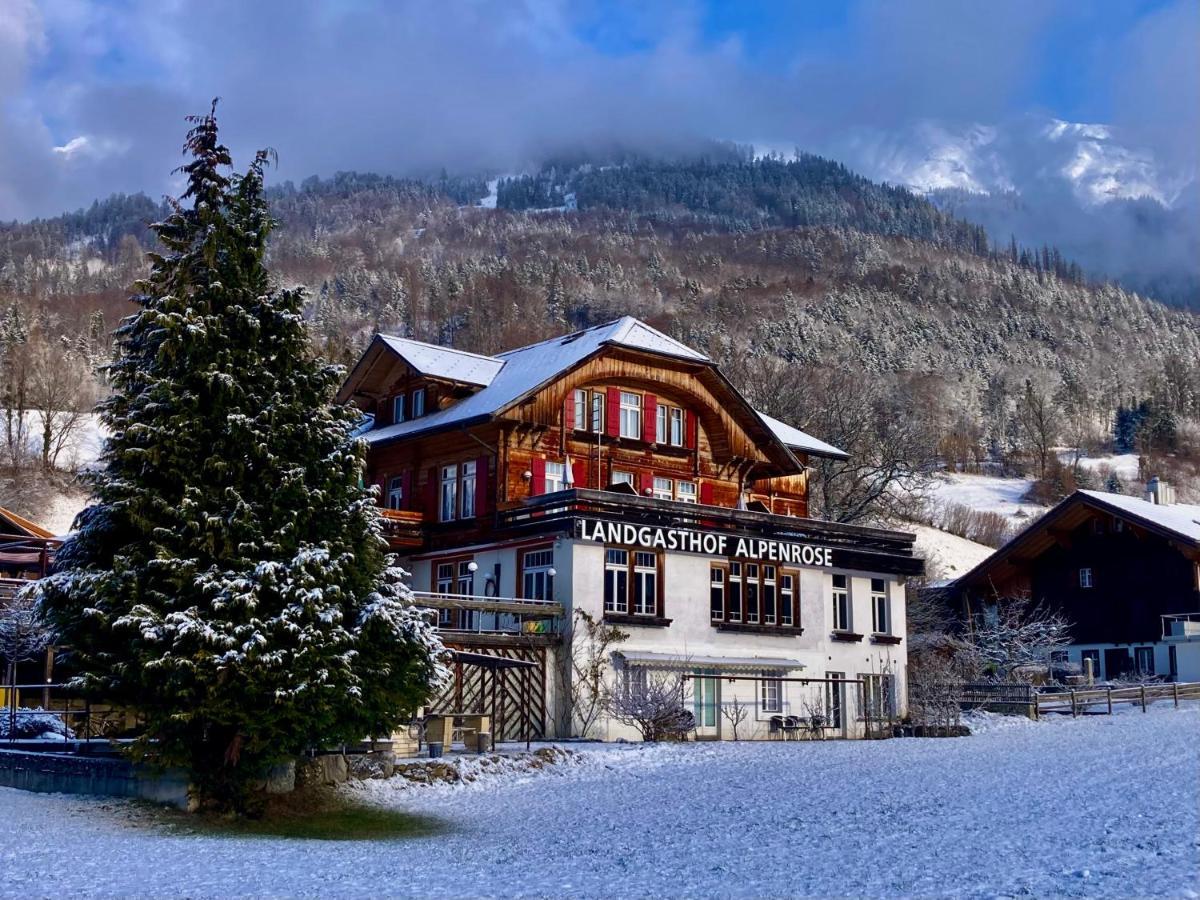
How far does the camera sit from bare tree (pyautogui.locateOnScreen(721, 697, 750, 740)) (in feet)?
123

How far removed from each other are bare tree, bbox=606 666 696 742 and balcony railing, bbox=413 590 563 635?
7.98 ft

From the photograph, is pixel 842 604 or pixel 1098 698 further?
pixel 1098 698

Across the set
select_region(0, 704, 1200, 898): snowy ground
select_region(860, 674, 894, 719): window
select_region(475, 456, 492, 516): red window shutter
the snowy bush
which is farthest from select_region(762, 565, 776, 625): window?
the snowy bush

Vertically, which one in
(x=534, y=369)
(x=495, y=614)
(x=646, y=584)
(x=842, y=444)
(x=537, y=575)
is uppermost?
(x=842, y=444)

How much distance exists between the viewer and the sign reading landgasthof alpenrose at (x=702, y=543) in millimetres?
36406

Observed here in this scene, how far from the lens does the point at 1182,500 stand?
13162 cm

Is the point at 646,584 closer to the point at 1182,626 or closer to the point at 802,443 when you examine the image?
the point at 802,443

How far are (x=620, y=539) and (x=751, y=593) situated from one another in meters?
5.18

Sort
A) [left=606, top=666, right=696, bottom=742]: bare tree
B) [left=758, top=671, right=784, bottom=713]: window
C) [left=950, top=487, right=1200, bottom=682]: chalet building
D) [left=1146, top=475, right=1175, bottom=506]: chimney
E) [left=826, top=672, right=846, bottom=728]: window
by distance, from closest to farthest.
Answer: [left=606, top=666, right=696, bottom=742]: bare tree < [left=758, top=671, right=784, bottom=713]: window < [left=826, top=672, right=846, bottom=728]: window < [left=950, top=487, right=1200, bottom=682]: chalet building < [left=1146, top=475, right=1175, bottom=506]: chimney

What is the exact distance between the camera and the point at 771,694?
1540 inches

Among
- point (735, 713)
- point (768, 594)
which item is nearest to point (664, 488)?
point (768, 594)

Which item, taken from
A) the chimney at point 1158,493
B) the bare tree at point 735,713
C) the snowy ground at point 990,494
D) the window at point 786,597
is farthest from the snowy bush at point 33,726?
the snowy ground at point 990,494

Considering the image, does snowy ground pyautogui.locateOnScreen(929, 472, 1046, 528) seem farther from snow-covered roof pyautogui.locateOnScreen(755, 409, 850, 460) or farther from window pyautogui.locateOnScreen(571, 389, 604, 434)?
window pyautogui.locateOnScreen(571, 389, 604, 434)

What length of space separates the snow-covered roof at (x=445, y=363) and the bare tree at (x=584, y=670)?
12518 mm
